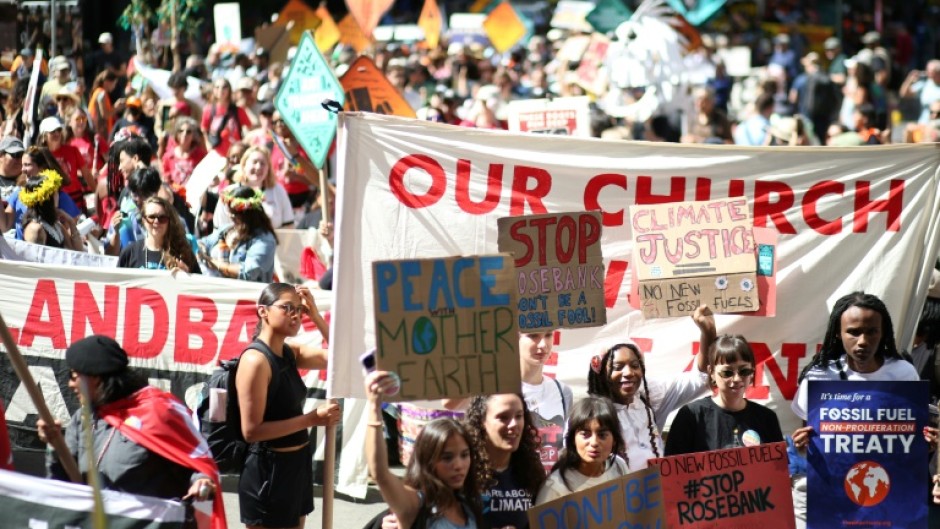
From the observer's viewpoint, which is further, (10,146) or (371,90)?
(371,90)

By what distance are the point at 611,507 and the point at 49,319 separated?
431 centimetres

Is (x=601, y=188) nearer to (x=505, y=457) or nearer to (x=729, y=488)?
(x=729, y=488)

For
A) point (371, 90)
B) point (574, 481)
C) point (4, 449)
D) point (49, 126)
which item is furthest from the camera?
point (49, 126)

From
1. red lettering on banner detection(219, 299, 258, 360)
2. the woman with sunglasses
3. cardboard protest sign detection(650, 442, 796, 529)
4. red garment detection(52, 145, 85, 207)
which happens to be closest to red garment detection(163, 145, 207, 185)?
red garment detection(52, 145, 85, 207)

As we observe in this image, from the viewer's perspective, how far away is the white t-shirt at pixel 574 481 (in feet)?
17.2

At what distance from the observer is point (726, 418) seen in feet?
19.2

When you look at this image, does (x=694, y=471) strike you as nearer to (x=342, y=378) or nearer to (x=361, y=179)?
(x=342, y=378)

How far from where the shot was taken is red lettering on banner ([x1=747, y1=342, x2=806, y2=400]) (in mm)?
7004

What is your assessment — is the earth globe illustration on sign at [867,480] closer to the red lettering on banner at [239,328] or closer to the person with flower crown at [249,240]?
the red lettering on banner at [239,328]

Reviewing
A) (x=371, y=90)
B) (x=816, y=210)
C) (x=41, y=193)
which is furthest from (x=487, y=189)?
(x=371, y=90)

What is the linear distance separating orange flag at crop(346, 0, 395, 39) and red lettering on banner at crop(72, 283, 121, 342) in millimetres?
7818

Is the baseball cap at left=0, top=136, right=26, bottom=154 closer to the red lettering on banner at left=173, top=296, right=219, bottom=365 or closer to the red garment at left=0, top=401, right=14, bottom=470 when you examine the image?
the red lettering on banner at left=173, top=296, right=219, bottom=365

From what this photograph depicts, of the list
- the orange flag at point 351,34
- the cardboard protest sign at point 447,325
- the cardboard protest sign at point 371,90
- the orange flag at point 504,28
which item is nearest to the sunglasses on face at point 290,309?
the cardboard protest sign at point 447,325

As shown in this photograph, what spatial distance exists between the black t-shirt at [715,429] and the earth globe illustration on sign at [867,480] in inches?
13.8
